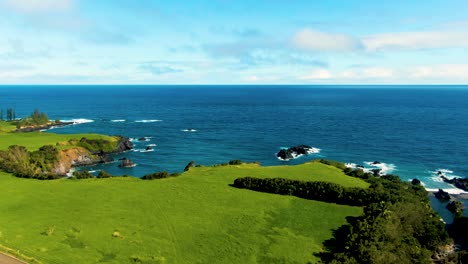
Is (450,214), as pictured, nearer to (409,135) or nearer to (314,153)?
(314,153)

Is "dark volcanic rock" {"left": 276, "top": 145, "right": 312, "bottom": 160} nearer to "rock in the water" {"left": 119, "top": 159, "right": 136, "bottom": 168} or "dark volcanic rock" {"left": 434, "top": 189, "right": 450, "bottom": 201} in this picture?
"dark volcanic rock" {"left": 434, "top": 189, "right": 450, "bottom": 201}

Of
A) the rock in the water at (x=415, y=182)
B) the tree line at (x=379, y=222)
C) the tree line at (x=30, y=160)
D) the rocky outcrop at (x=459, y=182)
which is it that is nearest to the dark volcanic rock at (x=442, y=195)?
the rock in the water at (x=415, y=182)

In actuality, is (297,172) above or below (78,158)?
above

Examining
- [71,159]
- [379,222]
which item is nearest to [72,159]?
[71,159]

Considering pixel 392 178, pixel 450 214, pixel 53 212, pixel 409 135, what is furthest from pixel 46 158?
pixel 409 135

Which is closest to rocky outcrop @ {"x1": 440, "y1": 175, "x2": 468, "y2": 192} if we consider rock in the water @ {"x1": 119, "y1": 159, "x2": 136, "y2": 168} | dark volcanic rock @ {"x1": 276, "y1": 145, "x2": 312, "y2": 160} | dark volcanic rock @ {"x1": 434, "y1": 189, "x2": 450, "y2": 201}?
dark volcanic rock @ {"x1": 434, "y1": 189, "x2": 450, "y2": 201}

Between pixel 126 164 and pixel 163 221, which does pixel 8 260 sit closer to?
pixel 163 221
